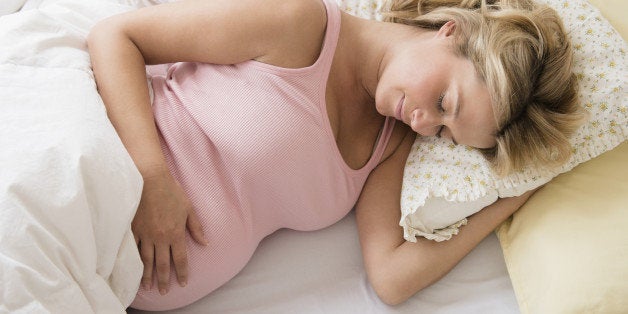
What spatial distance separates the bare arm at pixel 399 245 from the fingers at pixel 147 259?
1.53 feet

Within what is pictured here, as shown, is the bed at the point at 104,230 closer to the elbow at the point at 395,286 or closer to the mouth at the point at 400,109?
the elbow at the point at 395,286

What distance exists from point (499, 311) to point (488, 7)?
0.65 meters

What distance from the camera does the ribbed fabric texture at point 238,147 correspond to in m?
1.05

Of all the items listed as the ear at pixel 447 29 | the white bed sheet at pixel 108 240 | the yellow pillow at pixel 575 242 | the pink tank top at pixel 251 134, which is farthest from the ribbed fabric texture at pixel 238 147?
the yellow pillow at pixel 575 242

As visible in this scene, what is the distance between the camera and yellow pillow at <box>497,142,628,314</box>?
1015 millimetres

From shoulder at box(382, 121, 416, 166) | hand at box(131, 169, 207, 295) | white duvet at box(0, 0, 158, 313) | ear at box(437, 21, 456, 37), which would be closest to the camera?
white duvet at box(0, 0, 158, 313)

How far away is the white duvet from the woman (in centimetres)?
8

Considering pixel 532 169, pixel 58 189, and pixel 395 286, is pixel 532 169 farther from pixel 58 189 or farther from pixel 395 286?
pixel 58 189

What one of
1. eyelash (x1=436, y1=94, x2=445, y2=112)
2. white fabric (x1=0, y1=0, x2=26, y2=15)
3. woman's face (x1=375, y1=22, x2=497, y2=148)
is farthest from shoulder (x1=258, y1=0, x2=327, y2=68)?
white fabric (x1=0, y1=0, x2=26, y2=15)

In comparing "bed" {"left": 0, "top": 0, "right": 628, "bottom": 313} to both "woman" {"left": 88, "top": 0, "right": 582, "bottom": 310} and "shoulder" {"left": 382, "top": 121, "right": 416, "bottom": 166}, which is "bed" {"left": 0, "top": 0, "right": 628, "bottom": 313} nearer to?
"woman" {"left": 88, "top": 0, "right": 582, "bottom": 310}

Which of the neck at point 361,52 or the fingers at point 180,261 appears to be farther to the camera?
the neck at point 361,52

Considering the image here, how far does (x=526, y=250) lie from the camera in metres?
1.12

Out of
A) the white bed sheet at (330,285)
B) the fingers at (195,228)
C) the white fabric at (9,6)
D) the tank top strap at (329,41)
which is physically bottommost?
the white bed sheet at (330,285)

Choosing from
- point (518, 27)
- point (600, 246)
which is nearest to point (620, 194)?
point (600, 246)
